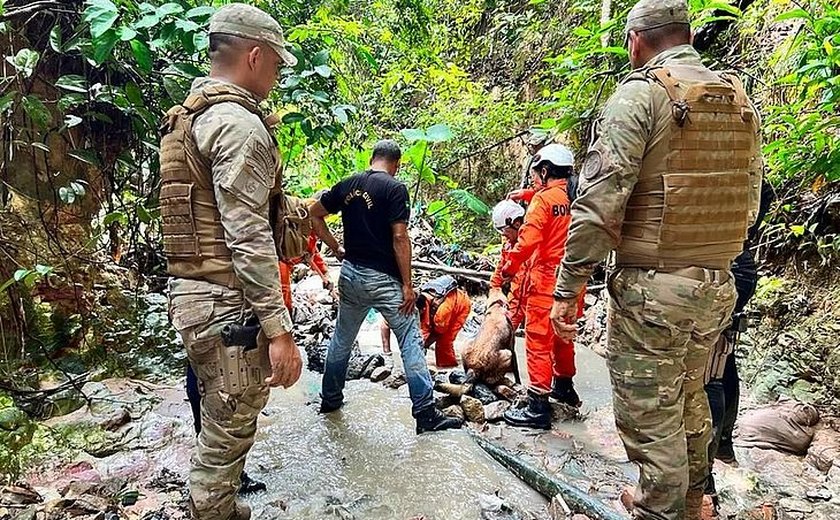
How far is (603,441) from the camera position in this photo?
13.0 ft

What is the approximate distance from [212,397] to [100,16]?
2130 millimetres

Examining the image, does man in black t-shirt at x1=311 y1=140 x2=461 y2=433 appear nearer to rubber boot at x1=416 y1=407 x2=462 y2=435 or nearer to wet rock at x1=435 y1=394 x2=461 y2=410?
rubber boot at x1=416 y1=407 x2=462 y2=435

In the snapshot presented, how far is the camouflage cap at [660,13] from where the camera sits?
7.82ft

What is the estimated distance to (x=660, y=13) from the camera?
2.39 m

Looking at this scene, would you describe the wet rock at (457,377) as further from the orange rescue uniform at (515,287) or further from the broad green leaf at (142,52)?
the broad green leaf at (142,52)

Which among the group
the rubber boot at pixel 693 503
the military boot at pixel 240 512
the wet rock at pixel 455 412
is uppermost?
the military boot at pixel 240 512

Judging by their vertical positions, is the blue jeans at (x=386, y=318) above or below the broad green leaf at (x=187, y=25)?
below

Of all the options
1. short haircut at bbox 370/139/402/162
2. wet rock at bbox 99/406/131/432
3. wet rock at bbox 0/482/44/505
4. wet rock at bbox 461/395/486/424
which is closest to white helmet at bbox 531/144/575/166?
short haircut at bbox 370/139/402/162

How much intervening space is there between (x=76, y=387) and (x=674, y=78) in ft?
13.4

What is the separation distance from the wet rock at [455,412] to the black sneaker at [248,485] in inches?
58.7

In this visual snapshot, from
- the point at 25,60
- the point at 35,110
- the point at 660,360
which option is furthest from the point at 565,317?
the point at 25,60

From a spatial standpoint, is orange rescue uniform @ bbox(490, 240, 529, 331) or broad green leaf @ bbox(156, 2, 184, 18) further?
orange rescue uniform @ bbox(490, 240, 529, 331)

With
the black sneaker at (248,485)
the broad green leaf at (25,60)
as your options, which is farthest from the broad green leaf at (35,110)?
the black sneaker at (248,485)

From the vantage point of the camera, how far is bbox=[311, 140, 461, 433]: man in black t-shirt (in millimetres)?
3830
